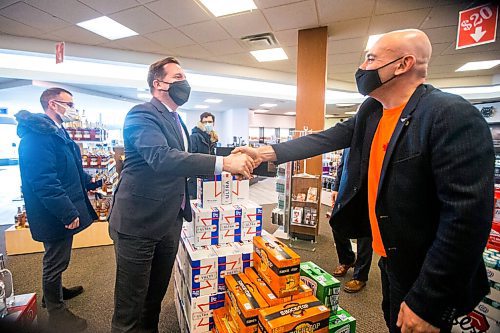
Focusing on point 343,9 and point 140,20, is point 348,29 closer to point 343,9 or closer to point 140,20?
point 343,9

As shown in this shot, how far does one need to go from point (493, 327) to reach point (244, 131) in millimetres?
11574

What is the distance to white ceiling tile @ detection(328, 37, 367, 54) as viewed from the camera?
4.25 m

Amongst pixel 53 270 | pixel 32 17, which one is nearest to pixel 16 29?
pixel 32 17

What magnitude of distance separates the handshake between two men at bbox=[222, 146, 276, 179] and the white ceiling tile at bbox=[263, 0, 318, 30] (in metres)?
2.65

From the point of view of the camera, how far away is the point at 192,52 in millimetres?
5074

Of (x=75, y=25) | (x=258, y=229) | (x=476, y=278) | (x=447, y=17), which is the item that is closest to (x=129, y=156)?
(x=258, y=229)

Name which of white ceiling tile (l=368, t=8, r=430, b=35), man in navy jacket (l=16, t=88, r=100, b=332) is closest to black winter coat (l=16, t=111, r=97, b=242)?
man in navy jacket (l=16, t=88, r=100, b=332)

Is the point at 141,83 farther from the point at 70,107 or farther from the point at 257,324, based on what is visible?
the point at 257,324

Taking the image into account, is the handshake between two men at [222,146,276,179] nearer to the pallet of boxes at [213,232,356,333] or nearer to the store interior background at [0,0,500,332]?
the pallet of boxes at [213,232,356,333]

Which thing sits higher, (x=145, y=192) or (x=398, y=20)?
(x=398, y=20)

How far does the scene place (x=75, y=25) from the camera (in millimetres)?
3896

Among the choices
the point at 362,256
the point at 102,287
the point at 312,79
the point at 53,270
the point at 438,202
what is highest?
the point at 312,79

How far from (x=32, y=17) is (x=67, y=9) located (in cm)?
74

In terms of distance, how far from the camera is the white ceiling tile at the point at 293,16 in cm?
318
